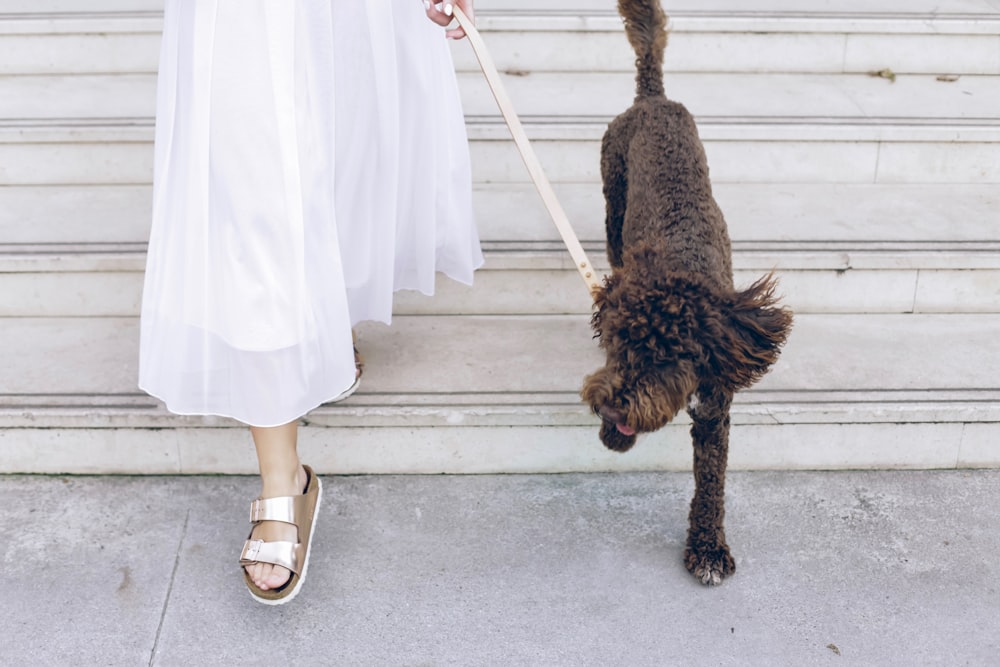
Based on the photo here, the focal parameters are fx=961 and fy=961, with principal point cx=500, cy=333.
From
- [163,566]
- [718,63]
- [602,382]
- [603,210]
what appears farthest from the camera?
[718,63]

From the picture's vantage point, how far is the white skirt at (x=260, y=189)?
2.08m

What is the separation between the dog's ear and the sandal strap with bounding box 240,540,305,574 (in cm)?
111

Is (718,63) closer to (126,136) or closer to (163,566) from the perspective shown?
(126,136)

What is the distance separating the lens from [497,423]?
2.76 metres

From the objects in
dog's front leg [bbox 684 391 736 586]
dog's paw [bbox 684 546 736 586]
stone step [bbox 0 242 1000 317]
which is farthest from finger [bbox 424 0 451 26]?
dog's paw [bbox 684 546 736 586]

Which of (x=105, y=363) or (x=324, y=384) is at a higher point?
(x=324, y=384)

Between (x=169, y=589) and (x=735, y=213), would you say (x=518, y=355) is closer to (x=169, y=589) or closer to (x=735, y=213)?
(x=735, y=213)

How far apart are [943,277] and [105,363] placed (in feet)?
8.82

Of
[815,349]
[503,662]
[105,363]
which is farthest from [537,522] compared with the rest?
[105,363]

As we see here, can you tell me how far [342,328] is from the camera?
2328 mm

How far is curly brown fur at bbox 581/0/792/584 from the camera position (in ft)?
6.68

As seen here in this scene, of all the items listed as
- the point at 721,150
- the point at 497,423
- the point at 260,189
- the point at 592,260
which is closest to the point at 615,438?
the point at 497,423

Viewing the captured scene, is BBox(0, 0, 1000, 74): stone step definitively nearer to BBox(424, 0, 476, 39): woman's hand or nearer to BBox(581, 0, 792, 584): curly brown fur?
BBox(581, 0, 792, 584): curly brown fur

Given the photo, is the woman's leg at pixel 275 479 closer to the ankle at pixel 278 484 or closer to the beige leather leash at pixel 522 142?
the ankle at pixel 278 484
